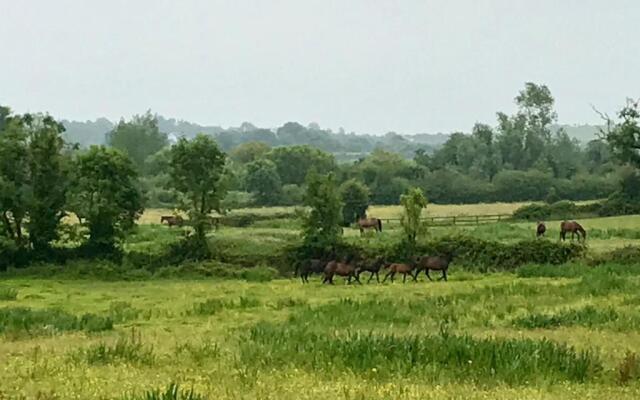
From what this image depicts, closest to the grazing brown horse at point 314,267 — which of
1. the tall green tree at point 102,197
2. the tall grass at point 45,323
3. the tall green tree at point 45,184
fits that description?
the tall green tree at point 102,197

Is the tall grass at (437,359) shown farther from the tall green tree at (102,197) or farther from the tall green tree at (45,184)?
the tall green tree at (45,184)

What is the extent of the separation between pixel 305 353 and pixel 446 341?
96.1 inches

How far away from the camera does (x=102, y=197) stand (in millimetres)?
48406

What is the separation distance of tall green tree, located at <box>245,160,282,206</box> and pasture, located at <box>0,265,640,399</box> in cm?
6480

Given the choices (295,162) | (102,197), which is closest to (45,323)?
(102,197)

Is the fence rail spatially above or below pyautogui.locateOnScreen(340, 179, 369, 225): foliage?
below

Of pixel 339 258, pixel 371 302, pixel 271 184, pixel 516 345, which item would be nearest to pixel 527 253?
pixel 339 258

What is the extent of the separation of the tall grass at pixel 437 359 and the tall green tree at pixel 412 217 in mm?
31060

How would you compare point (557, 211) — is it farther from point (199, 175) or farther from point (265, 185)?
point (265, 185)

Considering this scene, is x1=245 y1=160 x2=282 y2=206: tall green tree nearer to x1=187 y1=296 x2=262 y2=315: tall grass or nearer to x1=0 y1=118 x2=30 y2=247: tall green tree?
x1=0 y1=118 x2=30 y2=247: tall green tree

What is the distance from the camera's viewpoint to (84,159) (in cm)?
4897

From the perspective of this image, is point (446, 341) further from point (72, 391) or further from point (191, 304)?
point (191, 304)

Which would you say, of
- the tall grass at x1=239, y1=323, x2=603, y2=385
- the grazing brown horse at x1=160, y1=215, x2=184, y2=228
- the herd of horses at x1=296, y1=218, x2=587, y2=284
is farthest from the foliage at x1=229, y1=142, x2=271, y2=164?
the tall grass at x1=239, y1=323, x2=603, y2=385

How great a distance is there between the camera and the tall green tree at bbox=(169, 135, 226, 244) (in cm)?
5122
